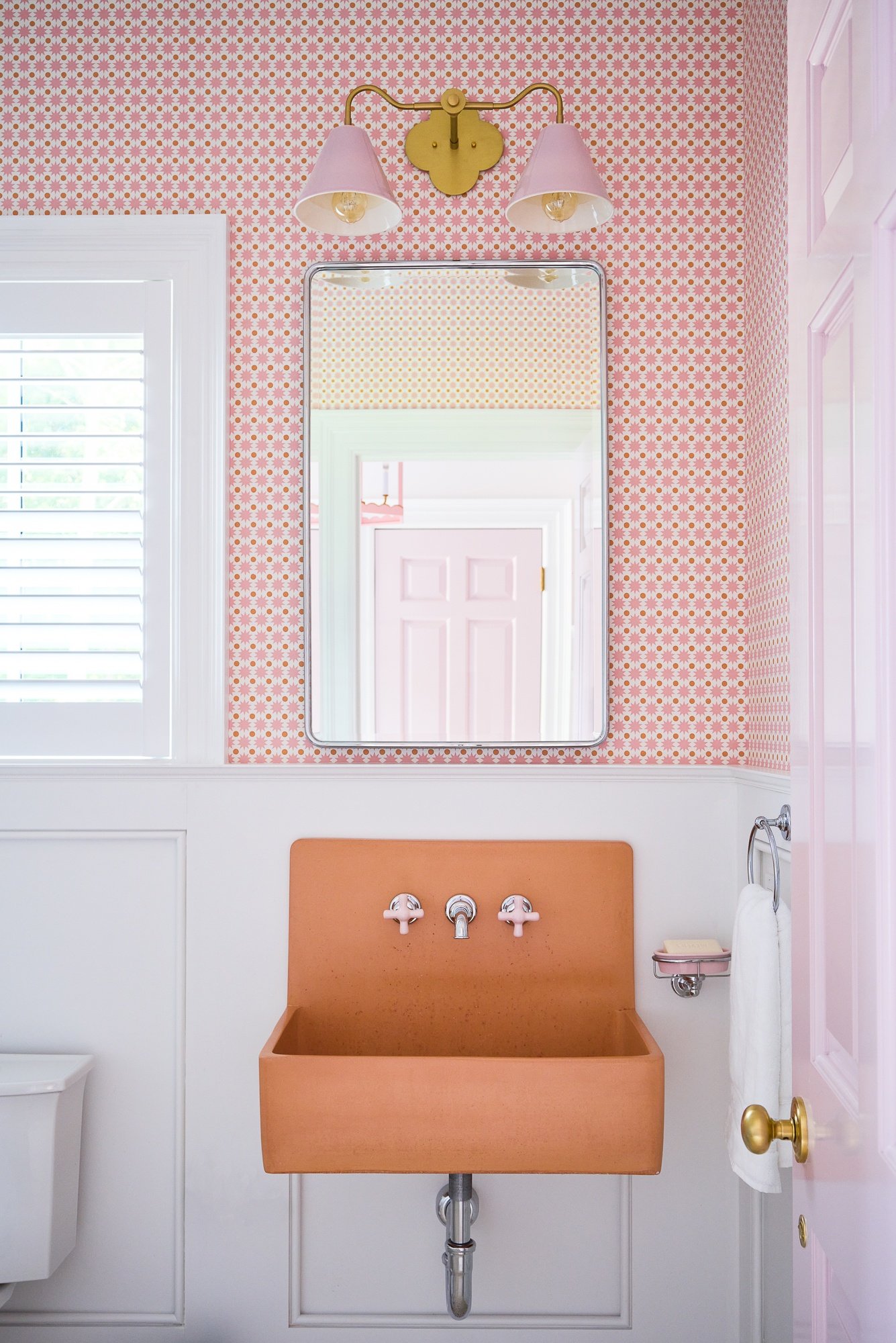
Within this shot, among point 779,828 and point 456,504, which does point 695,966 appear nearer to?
point 779,828

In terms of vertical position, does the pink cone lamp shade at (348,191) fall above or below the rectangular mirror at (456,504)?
above

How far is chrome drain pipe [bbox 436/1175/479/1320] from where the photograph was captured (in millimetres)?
1789

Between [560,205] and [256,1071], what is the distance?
5.28ft

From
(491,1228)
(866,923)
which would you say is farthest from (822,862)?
(491,1228)

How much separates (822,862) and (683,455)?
3.86 feet

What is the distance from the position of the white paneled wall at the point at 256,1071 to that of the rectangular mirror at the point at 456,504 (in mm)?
135

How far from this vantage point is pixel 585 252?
6.60 feet

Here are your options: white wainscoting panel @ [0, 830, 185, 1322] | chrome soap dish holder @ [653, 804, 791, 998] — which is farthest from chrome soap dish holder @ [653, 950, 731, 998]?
white wainscoting panel @ [0, 830, 185, 1322]

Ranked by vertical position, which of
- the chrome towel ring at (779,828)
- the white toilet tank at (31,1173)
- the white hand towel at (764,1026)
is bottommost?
the white toilet tank at (31,1173)

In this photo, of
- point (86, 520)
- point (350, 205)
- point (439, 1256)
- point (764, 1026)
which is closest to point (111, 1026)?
point (439, 1256)

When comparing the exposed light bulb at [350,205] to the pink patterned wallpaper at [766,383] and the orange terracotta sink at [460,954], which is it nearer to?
the pink patterned wallpaper at [766,383]

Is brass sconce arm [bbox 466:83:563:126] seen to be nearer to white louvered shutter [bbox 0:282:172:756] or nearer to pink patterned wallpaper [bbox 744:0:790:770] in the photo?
pink patterned wallpaper [bbox 744:0:790:770]

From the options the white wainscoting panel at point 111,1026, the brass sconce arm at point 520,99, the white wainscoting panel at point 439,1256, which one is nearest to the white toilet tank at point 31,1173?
the white wainscoting panel at point 111,1026

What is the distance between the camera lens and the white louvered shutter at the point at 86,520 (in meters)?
2.03
